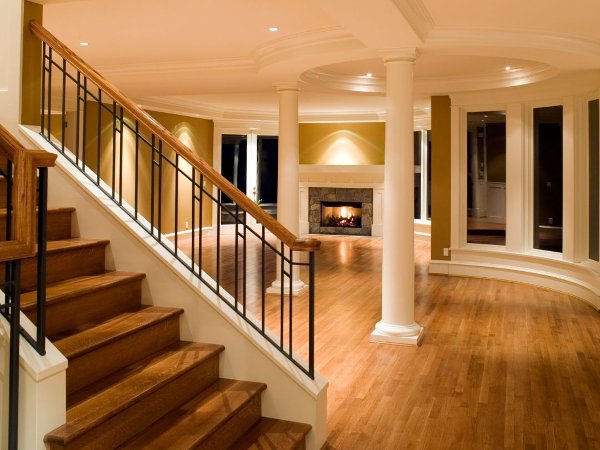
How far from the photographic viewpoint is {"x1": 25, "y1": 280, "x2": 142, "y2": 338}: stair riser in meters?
2.97

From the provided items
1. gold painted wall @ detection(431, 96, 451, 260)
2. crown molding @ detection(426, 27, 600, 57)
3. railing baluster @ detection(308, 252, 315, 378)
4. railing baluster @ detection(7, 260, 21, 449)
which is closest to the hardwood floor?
railing baluster @ detection(308, 252, 315, 378)

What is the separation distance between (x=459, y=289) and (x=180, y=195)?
6.49 meters

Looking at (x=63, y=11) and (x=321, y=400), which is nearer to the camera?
(x=321, y=400)

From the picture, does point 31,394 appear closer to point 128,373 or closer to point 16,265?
point 16,265

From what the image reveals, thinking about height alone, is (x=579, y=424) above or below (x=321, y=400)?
below

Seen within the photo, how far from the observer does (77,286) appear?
3.19m

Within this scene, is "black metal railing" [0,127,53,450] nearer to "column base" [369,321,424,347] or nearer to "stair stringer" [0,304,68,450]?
"stair stringer" [0,304,68,450]

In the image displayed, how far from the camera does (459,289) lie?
8.20 meters

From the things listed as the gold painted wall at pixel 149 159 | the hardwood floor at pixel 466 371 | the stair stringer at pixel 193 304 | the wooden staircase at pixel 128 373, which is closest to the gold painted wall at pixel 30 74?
the stair stringer at pixel 193 304

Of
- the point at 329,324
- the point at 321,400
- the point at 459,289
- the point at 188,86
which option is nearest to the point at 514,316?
the point at 459,289

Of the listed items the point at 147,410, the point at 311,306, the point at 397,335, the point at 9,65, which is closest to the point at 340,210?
the point at 397,335

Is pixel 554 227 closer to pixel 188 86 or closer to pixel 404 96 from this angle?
pixel 404 96

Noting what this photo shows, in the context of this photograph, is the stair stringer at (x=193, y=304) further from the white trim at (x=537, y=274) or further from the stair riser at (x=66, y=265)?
the white trim at (x=537, y=274)

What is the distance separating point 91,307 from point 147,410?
706mm
